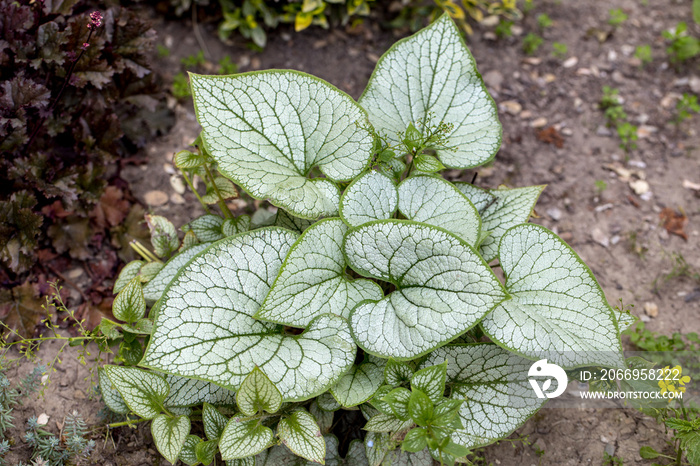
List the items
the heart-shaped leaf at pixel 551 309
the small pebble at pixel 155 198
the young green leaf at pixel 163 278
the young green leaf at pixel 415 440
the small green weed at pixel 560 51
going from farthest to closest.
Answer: the small green weed at pixel 560 51 → the small pebble at pixel 155 198 → the young green leaf at pixel 163 278 → the heart-shaped leaf at pixel 551 309 → the young green leaf at pixel 415 440

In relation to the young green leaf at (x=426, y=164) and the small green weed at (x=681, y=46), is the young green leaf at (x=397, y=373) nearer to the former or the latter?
the young green leaf at (x=426, y=164)

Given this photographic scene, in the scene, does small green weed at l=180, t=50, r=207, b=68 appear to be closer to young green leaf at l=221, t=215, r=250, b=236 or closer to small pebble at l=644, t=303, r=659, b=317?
young green leaf at l=221, t=215, r=250, b=236

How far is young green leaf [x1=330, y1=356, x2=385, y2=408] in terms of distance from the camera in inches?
64.9

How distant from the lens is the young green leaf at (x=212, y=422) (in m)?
1.71

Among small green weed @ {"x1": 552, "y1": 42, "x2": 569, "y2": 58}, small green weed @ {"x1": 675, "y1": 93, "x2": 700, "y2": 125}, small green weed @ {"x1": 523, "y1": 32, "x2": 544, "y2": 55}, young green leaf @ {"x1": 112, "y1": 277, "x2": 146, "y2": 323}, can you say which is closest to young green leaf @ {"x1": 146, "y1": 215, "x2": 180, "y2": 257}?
young green leaf @ {"x1": 112, "y1": 277, "x2": 146, "y2": 323}

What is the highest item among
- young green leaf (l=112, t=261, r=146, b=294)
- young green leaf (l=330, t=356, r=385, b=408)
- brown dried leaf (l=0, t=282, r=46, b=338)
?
young green leaf (l=112, t=261, r=146, b=294)

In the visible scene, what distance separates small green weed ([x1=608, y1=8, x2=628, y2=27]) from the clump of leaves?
3214 mm

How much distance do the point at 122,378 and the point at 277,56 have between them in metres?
2.40

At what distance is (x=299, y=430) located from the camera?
1.63 m

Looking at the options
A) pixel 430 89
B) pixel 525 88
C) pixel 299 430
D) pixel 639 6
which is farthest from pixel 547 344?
pixel 639 6

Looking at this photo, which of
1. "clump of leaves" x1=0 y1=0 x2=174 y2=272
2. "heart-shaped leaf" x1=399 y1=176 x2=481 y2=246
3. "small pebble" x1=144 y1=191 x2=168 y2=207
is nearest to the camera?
"heart-shaped leaf" x1=399 y1=176 x2=481 y2=246

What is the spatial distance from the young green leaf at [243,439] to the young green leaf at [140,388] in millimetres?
289

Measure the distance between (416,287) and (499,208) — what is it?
0.64 metres

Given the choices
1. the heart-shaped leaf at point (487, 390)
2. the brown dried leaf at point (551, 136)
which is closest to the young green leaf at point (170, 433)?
the heart-shaped leaf at point (487, 390)
